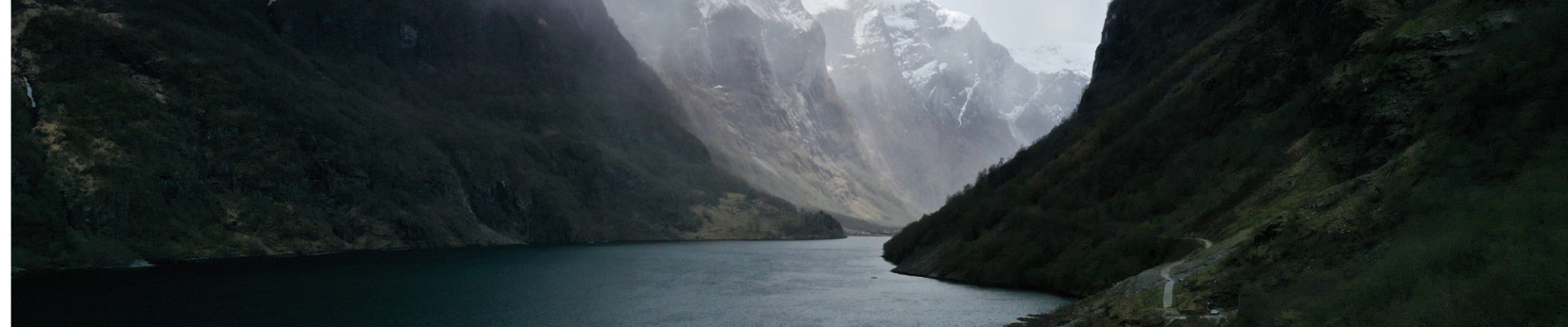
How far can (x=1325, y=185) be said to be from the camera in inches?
2203

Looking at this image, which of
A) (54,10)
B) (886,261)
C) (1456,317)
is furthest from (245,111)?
(1456,317)

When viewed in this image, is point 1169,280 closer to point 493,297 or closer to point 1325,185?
point 1325,185

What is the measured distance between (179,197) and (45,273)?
53414 millimetres

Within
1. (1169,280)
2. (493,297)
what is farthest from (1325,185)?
(493,297)

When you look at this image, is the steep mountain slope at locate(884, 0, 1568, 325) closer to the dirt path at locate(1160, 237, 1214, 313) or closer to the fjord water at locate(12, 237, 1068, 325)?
the dirt path at locate(1160, 237, 1214, 313)

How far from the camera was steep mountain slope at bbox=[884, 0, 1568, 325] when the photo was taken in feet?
102

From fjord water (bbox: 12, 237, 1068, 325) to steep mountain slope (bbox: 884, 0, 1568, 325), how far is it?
12185mm

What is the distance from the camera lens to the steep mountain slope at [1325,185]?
31.0 metres

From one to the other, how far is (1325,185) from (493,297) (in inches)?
2980

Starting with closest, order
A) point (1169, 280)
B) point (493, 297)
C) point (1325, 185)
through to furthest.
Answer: point (1325, 185)
point (1169, 280)
point (493, 297)

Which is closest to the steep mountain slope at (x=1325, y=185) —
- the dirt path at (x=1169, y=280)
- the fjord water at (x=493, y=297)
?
the dirt path at (x=1169, y=280)

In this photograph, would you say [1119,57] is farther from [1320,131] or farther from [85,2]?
[85,2]

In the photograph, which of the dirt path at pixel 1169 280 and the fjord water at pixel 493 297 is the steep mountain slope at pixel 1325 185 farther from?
the fjord water at pixel 493 297

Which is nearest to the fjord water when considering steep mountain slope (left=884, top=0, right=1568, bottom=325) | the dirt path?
steep mountain slope (left=884, top=0, right=1568, bottom=325)
